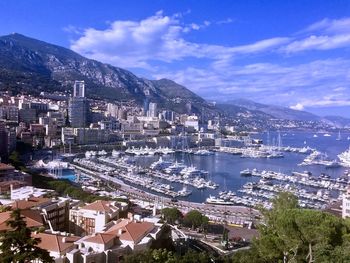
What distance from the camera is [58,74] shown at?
105 metres

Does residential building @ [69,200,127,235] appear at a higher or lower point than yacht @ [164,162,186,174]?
higher

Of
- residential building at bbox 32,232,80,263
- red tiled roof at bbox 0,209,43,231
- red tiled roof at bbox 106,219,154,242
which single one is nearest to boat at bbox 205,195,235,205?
red tiled roof at bbox 106,219,154,242

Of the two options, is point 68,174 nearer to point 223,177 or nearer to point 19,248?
point 223,177

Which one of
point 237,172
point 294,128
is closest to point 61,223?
point 237,172

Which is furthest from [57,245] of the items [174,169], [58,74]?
[58,74]

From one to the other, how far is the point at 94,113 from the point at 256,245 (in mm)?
61738

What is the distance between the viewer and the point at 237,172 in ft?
137

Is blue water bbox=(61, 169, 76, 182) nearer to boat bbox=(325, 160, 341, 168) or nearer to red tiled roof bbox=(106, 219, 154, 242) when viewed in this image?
red tiled roof bbox=(106, 219, 154, 242)

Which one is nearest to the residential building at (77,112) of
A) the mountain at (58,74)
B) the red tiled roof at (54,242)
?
the mountain at (58,74)

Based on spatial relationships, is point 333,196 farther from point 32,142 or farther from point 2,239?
point 32,142

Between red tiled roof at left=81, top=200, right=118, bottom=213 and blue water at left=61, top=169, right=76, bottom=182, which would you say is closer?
red tiled roof at left=81, top=200, right=118, bottom=213

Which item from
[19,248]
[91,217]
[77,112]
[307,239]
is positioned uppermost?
[77,112]

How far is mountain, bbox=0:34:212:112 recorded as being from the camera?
3167 inches

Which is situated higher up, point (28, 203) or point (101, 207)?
point (28, 203)
